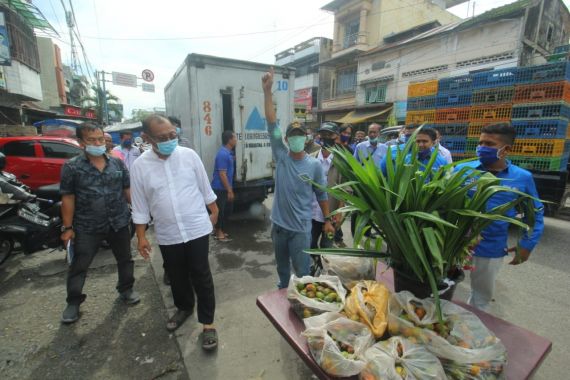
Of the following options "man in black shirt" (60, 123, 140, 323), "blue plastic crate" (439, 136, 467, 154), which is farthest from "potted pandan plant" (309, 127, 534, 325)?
"blue plastic crate" (439, 136, 467, 154)

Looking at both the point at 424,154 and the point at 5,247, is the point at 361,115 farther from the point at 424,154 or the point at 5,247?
the point at 5,247

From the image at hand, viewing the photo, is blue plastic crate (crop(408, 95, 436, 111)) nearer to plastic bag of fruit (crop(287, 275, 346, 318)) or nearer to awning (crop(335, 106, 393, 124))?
plastic bag of fruit (crop(287, 275, 346, 318))

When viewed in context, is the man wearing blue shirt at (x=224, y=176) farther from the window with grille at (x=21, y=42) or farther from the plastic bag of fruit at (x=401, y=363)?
the window with grille at (x=21, y=42)

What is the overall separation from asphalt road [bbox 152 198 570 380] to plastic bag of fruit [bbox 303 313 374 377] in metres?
1.11

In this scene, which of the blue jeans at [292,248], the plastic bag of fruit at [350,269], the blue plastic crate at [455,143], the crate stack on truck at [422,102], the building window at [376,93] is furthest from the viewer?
the building window at [376,93]

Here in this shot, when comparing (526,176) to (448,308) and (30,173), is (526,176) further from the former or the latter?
(30,173)

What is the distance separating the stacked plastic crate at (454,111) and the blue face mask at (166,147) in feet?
17.1

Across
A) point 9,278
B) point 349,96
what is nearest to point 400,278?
point 9,278

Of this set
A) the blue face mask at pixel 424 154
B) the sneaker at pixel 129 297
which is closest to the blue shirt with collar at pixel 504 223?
the blue face mask at pixel 424 154

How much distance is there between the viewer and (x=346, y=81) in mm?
19750

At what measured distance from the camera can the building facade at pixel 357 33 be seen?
1797cm

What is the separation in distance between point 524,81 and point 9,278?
7.67 m

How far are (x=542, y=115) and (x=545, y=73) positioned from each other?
24.6 inches

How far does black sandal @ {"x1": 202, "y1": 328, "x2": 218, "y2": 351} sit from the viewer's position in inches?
88.7
